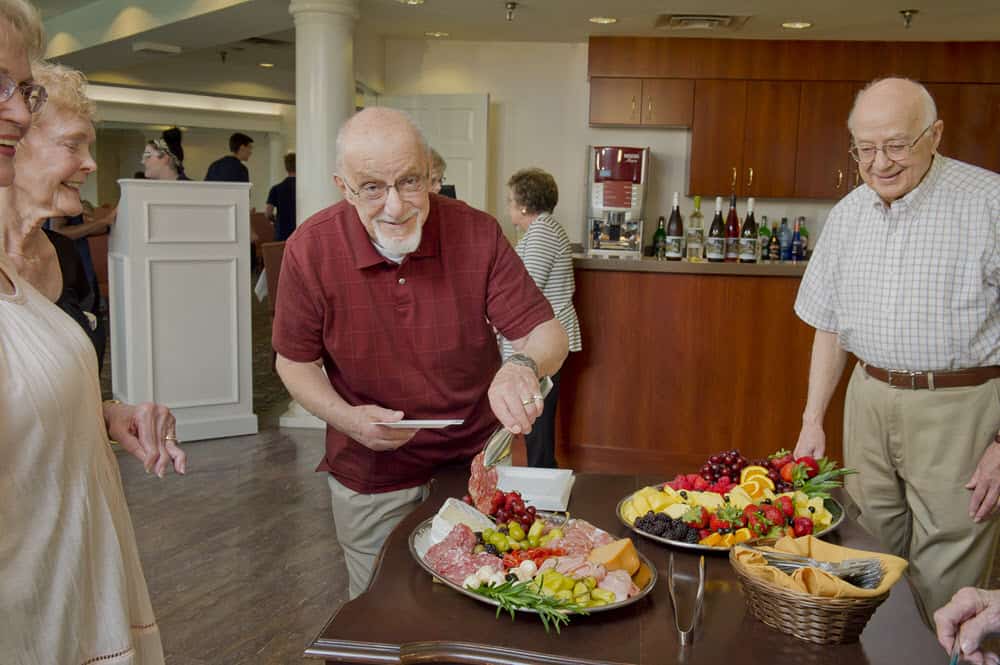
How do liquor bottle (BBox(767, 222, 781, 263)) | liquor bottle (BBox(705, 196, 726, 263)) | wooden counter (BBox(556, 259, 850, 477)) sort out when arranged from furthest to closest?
liquor bottle (BBox(767, 222, 781, 263))
liquor bottle (BBox(705, 196, 726, 263))
wooden counter (BBox(556, 259, 850, 477))

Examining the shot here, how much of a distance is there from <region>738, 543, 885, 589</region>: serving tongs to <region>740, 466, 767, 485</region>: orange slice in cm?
42

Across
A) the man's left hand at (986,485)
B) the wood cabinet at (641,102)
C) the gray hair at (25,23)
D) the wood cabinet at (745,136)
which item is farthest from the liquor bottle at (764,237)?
the gray hair at (25,23)

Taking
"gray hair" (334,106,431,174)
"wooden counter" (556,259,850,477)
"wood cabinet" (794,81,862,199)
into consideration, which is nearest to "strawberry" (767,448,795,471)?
"gray hair" (334,106,431,174)

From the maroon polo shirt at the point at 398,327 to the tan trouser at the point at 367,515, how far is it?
0.02 metres

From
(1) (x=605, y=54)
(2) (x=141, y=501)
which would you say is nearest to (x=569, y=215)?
(1) (x=605, y=54)

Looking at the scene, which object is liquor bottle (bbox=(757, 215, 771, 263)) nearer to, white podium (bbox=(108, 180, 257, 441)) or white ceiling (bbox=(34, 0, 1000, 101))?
white ceiling (bbox=(34, 0, 1000, 101))

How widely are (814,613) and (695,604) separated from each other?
0.18 meters

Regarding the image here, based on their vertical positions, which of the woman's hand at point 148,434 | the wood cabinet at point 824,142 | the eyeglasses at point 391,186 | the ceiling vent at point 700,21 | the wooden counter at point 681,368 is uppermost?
the ceiling vent at point 700,21

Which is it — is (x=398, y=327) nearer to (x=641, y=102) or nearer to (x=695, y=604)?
(x=695, y=604)

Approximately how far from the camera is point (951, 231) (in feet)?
7.91

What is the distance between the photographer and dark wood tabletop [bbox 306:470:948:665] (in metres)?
1.28

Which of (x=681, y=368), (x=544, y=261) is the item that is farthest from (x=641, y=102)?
(x=544, y=261)

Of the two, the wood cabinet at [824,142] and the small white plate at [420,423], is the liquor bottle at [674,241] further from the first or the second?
the small white plate at [420,423]

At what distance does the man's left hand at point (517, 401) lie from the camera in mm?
1723
